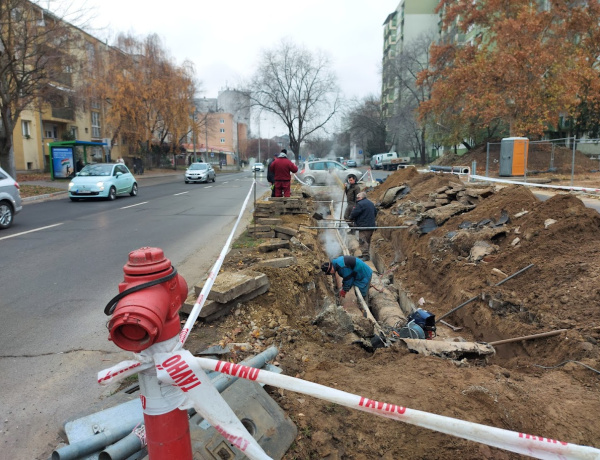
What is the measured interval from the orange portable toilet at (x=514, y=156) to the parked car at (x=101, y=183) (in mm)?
17701

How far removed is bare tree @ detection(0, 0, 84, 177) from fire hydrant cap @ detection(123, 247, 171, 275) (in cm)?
1995

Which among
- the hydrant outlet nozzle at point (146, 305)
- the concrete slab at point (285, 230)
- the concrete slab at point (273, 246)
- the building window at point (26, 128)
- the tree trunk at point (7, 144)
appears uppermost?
the building window at point (26, 128)

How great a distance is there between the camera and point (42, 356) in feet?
13.6

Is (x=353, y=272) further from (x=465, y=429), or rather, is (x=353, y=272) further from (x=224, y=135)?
(x=224, y=135)

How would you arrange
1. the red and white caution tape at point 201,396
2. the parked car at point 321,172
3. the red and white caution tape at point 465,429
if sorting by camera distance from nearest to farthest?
the red and white caution tape at point 465,429 < the red and white caution tape at point 201,396 < the parked car at point 321,172

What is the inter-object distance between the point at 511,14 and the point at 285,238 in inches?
1077

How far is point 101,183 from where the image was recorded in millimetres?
17703

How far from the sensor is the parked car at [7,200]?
10781 millimetres

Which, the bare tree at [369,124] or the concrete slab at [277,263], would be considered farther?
the bare tree at [369,124]

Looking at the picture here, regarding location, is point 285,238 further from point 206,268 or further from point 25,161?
point 25,161

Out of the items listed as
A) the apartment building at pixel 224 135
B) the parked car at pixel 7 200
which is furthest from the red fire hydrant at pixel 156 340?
the apartment building at pixel 224 135

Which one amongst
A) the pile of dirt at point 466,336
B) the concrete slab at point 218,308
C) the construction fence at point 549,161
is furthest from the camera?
the construction fence at point 549,161

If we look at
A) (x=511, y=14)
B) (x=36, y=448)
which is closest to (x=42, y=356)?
(x=36, y=448)

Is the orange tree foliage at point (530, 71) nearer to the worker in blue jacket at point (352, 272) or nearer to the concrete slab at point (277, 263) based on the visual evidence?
the worker in blue jacket at point (352, 272)
